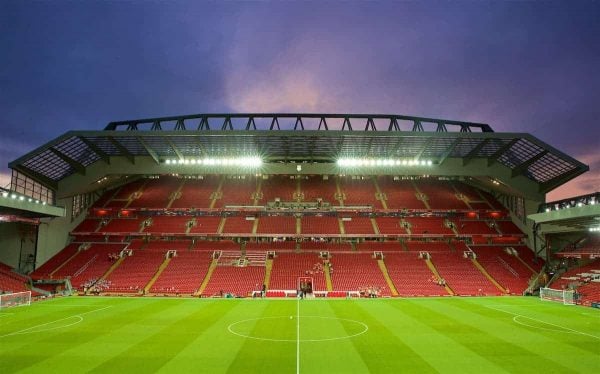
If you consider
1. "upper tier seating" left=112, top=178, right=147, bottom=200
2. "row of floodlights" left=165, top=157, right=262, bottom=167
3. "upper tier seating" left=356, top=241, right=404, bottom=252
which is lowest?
"upper tier seating" left=356, top=241, right=404, bottom=252

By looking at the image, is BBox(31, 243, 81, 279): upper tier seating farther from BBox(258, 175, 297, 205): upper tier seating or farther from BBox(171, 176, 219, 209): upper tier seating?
BBox(258, 175, 297, 205): upper tier seating

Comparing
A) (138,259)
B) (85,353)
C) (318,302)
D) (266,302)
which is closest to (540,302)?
(318,302)

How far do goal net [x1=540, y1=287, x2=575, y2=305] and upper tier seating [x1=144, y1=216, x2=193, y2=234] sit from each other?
1730 inches

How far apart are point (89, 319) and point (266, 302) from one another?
52.2 ft

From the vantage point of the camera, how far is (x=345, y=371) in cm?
1545

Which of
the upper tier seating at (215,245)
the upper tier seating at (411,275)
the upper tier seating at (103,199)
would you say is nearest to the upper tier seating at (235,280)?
the upper tier seating at (215,245)

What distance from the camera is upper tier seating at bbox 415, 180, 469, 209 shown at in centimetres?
5978

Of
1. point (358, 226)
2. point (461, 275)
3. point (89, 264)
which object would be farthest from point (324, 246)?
point (89, 264)

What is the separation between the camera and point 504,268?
5069 centimetres

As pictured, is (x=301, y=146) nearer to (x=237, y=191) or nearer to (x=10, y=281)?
(x=237, y=191)

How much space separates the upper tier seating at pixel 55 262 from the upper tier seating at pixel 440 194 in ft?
167

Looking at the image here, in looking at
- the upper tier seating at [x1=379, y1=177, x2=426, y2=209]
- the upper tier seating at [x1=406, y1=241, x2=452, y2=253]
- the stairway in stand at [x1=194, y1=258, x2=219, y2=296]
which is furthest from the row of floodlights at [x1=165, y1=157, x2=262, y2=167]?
the upper tier seating at [x1=406, y1=241, x2=452, y2=253]

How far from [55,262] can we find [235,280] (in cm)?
2401

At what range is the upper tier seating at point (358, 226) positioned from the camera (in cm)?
5519
